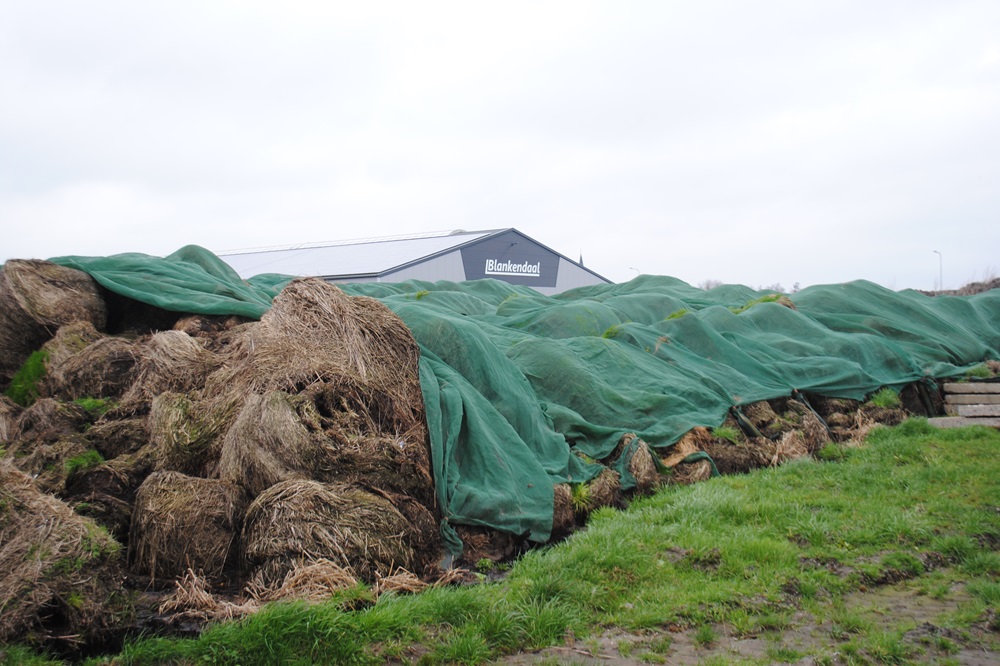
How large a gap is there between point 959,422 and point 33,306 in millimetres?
9404

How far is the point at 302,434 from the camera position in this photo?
491 centimetres

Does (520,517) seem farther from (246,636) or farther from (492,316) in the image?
(492,316)

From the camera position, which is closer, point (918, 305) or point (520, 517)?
point (520, 517)

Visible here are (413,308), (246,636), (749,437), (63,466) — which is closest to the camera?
(246,636)

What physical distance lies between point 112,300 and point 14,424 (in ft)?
7.02

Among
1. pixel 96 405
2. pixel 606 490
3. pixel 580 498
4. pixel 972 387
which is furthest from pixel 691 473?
pixel 972 387

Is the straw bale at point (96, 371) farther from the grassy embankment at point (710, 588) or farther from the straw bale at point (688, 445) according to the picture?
the straw bale at point (688, 445)

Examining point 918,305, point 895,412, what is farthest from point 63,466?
point 918,305

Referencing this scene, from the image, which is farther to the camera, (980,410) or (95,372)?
(980,410)

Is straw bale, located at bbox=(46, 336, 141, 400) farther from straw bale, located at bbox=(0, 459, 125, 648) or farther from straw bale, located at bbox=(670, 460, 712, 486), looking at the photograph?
straw bale, located at bbox=(670, 460, 712, 486)

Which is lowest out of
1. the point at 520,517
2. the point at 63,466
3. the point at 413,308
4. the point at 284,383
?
the point at 520,517

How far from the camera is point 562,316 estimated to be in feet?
31.0

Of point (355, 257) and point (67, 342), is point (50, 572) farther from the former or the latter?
point (355, 257)

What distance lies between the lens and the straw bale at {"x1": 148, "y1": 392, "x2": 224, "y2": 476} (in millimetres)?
5184
